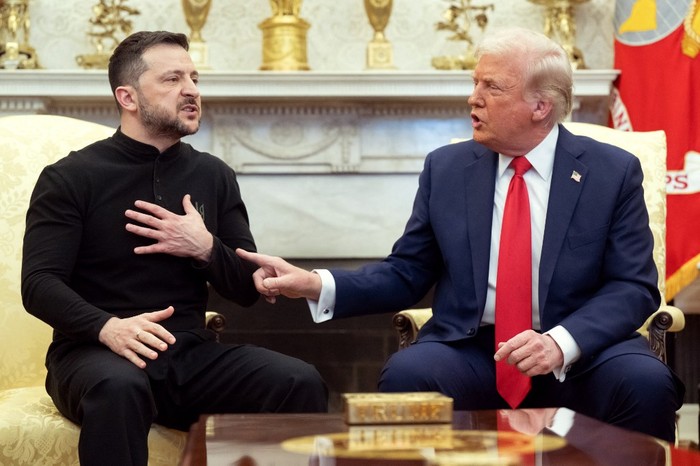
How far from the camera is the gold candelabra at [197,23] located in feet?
15.3

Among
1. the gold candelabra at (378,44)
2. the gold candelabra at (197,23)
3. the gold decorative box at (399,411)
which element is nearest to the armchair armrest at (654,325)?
the gold decorative box at (399,411)

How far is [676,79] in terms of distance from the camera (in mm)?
4418

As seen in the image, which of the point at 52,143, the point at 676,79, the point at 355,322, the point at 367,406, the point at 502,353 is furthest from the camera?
the point at 355,322

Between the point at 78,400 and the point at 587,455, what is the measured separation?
3.98 feet

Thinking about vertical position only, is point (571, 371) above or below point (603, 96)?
below

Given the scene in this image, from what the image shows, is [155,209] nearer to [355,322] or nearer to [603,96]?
[355,322]

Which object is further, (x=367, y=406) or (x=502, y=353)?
(x=502, y=353)

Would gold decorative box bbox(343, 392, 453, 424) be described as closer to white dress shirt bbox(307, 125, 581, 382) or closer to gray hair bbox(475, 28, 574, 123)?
white dress shirt bbox(307, 125, 581, 382)

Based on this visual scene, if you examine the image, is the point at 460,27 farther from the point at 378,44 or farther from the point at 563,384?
the point at 563,384

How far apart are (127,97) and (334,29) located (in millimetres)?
2051

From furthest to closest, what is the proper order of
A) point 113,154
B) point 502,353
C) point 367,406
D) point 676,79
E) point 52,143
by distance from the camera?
A: point 676,79 < point 52,143 < point 113,154 < point 502,353 < point 367,406

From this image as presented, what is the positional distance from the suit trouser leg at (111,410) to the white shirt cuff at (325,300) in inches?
20.2

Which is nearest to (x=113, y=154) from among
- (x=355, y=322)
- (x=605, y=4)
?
(x=355, y=322)

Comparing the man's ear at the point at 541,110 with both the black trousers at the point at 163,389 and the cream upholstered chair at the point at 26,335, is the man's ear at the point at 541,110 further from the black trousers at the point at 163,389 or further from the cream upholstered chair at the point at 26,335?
the cream upholstered chair at the point at 26,335
